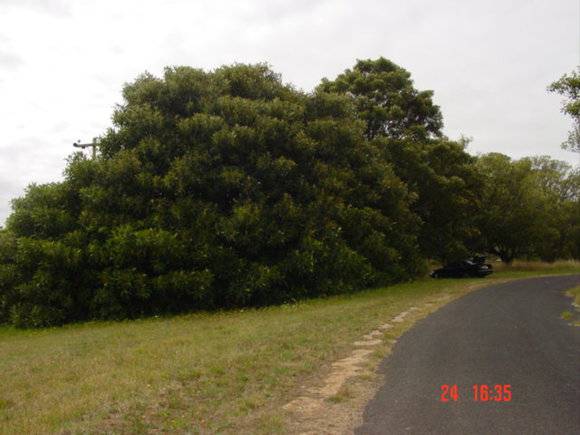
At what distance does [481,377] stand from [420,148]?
2298cm

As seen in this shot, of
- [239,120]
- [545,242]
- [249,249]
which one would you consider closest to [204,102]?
[239,120]

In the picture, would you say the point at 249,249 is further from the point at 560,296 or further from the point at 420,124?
the point at 420,124

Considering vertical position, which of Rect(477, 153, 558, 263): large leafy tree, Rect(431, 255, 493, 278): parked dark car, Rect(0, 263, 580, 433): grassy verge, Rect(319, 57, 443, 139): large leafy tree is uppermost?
Rect(319, 57, 443, 139): large leafy tree

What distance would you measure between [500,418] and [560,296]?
53.6 feet

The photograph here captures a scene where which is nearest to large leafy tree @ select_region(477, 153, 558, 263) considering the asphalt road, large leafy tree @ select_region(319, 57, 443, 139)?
large leafy tree @ select_region(319, 57, 443, 139)

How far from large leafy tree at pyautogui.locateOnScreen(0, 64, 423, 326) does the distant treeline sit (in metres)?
0.05

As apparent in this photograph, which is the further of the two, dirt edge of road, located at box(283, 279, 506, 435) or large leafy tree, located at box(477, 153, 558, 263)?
large leafy tree, located at box(477, 153, 558, 263)

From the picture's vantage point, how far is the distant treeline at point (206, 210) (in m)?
18.5
